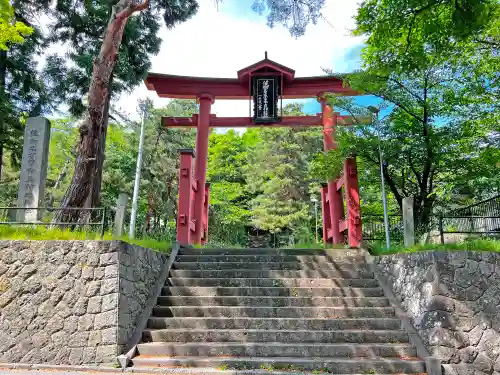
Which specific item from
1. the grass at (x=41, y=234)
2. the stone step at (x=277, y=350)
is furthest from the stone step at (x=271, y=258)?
the stone step at (x=277, y=350)

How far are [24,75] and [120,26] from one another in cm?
658

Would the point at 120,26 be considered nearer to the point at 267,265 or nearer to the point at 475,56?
the point at 267,265

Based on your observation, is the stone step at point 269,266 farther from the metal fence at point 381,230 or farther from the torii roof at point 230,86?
the torii roof at point 230,86

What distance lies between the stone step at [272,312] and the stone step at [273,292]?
45 cm

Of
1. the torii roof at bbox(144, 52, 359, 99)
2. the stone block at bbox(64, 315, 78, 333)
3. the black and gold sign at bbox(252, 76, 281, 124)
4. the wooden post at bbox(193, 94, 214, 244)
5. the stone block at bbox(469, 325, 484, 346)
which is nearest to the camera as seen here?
the stone block at bbox(469, 325, 484, 346)

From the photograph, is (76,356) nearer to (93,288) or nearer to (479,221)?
(93,288)

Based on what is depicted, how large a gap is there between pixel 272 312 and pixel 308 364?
1277 mm

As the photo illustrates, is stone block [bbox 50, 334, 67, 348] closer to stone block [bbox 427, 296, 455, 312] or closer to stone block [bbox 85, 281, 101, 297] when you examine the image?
stone block [bbox 85, 281, 101, 297]

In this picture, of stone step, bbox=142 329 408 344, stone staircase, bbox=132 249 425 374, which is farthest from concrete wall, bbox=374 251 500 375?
stone step, bbox=142 329 408 344

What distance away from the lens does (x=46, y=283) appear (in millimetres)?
5473

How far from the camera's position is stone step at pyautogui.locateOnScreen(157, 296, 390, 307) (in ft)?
20.5

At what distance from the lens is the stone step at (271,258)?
7527mm

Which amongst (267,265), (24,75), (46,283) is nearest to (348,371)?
(267,265)

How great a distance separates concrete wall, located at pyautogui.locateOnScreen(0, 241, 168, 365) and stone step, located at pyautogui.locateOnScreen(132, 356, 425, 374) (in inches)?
25.7
